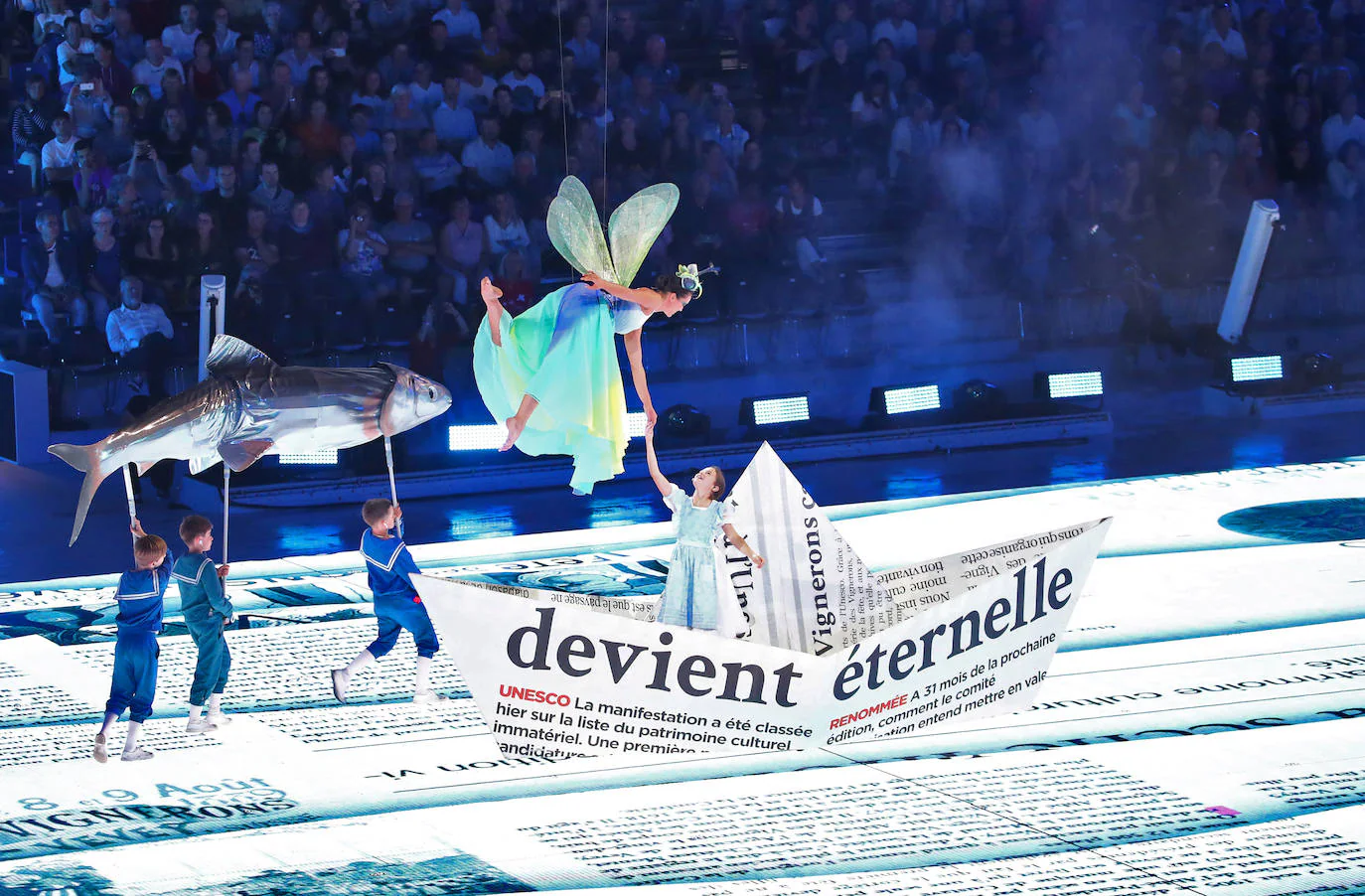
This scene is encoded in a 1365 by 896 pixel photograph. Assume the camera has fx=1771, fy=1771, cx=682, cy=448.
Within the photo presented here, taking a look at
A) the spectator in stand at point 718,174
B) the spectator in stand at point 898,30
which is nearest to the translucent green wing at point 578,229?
the spectator in stand at point 718,174

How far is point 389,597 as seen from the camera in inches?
260

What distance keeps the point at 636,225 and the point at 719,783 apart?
6.97ft

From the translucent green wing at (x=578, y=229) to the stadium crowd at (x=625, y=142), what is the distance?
4845mm

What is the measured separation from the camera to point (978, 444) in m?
12.1

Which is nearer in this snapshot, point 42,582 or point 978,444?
point 42,582

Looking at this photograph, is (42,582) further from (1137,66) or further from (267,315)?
(1137,66)

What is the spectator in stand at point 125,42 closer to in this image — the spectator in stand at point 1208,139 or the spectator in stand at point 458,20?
the spectator in stand at point 458,20

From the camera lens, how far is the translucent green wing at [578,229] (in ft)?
21.5

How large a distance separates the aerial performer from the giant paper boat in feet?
2.19

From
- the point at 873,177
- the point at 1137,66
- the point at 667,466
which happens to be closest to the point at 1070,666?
the point at 667,466

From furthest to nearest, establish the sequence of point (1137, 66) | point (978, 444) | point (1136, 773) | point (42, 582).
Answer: point (1137, 66) → point (978, 444) → point (42, 582) → point (1136, 773)

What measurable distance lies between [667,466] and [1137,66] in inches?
241

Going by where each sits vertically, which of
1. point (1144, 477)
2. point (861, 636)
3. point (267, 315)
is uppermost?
point (267, 315)

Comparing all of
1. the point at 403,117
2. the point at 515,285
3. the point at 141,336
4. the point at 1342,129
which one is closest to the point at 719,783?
the point at 515,285
